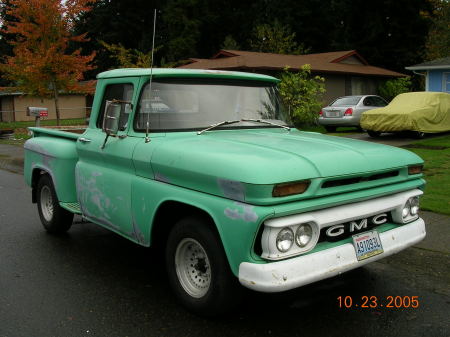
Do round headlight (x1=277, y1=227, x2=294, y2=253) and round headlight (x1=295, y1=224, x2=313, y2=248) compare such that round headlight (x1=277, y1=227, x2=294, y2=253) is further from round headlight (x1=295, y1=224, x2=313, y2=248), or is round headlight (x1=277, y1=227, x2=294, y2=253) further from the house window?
the house window

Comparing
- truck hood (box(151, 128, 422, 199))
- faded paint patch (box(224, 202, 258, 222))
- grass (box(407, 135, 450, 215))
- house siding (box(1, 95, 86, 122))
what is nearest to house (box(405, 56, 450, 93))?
grass (box(407, 135, 450, 215))

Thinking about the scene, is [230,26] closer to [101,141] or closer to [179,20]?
[179,20]

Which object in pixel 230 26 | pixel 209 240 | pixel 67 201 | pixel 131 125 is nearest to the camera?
pixel 209 240

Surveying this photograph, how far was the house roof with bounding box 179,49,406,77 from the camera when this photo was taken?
23.8 m

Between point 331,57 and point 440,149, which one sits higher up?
point 331,57

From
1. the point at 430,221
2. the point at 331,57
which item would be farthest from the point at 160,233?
the point at 331,57

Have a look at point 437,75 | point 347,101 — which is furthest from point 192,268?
point 437,75

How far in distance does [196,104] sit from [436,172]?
20.9 feet

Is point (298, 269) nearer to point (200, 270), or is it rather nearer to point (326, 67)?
point (200, 270)

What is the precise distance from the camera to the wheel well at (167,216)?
12.2 feet

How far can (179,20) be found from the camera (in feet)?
155

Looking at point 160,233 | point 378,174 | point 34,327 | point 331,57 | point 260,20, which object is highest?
point 260,20

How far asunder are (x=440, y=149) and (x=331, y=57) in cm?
1850

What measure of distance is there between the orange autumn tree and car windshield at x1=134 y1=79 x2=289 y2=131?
1764 cm
